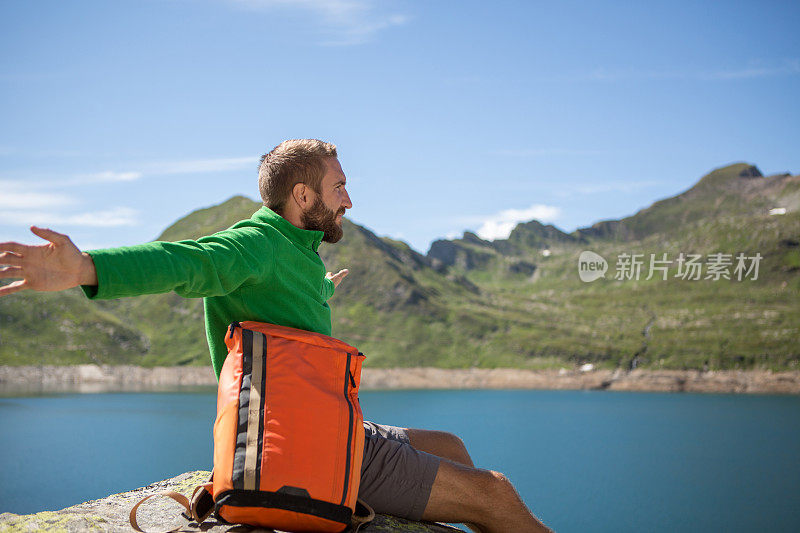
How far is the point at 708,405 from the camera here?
99.0 meters

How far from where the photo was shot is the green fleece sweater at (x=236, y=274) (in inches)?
83.2

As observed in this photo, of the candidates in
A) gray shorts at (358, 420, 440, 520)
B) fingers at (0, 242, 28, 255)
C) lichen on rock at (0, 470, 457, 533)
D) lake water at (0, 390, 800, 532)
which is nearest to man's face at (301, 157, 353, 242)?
gray shorts at (358, 420, 440, 520)

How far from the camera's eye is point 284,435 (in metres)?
2.41

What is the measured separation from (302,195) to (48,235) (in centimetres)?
122

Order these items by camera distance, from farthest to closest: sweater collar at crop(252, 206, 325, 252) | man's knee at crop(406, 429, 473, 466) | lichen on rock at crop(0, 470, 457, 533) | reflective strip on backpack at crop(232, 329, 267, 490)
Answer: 1. man's knee at crop(406, 429, 473, 466)
2. lichen on rock at crop(0, 470, 457, 533)
3. sweater collar at crop(252, 206, 325, 252)
4. reflective strip on backpack at crop(232, 329, 267, 490)

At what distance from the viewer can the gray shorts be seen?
304cm

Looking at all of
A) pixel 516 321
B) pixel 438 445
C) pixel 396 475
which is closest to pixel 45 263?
pixel 396 475

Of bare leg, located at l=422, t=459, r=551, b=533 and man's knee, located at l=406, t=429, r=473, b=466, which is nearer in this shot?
bare leg, located at l=422, t=459, r=551, b=533

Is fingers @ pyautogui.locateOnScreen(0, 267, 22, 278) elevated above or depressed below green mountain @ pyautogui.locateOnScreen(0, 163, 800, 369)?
above

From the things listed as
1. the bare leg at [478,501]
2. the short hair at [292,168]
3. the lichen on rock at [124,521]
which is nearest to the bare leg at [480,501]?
the bare leg at [478,501]

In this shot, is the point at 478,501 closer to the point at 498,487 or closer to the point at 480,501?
the point at 480,501

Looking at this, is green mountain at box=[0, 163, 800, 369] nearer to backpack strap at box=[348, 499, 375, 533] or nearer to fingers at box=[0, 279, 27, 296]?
backpack strap at box=[348, 499, 375, 533]

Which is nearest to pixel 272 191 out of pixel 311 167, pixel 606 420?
pixel 311 167

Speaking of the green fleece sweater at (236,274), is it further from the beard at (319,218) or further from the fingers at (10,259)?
the fingers at (10,259)
